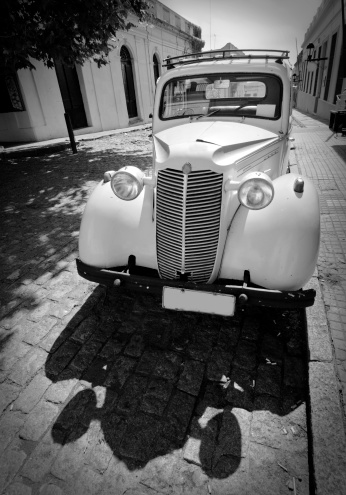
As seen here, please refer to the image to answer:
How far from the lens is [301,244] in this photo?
2.11 m

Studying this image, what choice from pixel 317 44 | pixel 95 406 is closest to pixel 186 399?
pixel 95 406

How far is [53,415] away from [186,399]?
95 cm

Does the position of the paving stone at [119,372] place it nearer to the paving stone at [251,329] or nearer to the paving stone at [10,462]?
the paving stone at [10,462]

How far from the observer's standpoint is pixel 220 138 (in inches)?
102

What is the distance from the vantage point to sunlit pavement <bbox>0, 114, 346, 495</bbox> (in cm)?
165

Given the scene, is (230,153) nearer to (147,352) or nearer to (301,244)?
(301,244)

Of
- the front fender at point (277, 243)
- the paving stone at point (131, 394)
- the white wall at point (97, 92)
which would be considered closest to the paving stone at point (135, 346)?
the paving stone at point (131, 394)

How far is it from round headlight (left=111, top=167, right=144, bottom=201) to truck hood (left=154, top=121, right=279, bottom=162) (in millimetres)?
259

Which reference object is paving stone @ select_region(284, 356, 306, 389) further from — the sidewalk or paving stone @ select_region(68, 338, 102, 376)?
paving stone @ select_region(68, 338, 102, 376)

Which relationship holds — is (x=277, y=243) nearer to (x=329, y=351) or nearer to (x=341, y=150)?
(x=329, y=351)

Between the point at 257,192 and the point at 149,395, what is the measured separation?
1698 mm

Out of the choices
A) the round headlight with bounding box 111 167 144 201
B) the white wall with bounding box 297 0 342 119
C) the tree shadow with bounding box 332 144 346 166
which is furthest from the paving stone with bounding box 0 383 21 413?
the white wall with bounding box 297 0 342 119

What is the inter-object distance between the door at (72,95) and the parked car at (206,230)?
13.0 metres

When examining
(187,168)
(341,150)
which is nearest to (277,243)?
(187,168)
